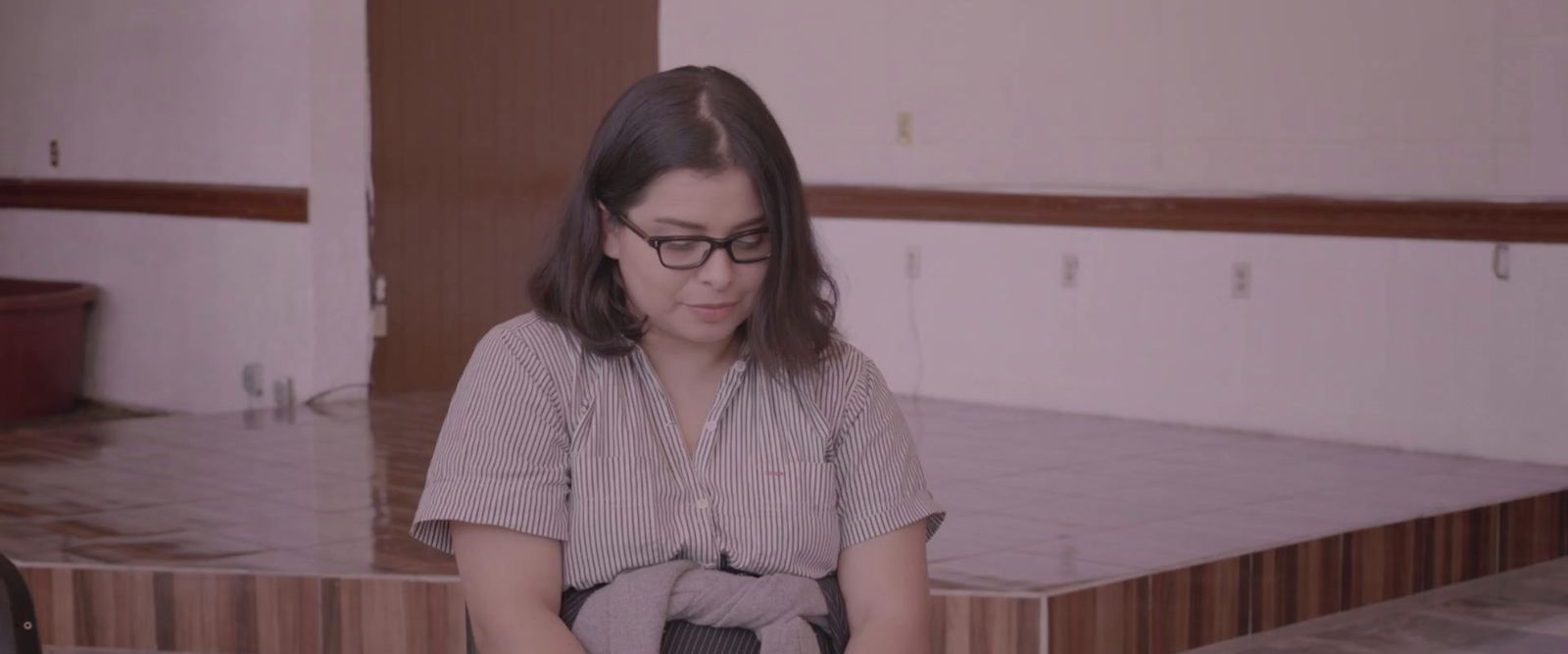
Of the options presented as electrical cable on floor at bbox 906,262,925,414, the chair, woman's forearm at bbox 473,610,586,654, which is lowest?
electrical cable on floor at bbox 906,262,925,414

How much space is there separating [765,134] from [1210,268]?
4162mm

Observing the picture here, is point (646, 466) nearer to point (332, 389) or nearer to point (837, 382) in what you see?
point (837, 382)

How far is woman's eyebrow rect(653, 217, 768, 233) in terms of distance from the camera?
5.57ft

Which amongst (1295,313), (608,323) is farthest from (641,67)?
(608,323)

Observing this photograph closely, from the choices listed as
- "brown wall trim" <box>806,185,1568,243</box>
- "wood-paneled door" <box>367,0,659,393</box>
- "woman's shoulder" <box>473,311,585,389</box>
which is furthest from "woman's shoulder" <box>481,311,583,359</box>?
"wood-paneled door" <box>367,0,659,393</box>

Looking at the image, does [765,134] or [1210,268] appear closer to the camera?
[765,134]

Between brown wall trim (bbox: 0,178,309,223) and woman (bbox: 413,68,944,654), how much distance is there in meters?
4.44

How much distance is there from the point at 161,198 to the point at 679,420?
5.05 meters

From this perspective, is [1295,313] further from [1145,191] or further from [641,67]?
[641,67]

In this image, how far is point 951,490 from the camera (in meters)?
4.50

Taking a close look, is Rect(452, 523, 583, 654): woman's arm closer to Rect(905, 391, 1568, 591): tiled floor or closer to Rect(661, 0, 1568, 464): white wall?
Rect(905, 391, 1568, 591): tiled floor

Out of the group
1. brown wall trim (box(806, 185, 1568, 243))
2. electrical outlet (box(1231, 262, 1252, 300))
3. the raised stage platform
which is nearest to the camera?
the raised stage platform

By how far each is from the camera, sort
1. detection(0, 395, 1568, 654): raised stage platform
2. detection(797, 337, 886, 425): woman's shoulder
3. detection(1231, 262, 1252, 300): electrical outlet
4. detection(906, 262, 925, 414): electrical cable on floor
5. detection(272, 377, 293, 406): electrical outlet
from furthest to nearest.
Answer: detection(906, 262, 925, 414): electrical cable on floor < detection(272, 377, 293, 406): electrical outlet < detection(1231, 262, 1252, 300): electrical outlet < detection(0, 395, 1568, 654): raised stage platform < detection(797, 337, 886, 425): woman's shoulder

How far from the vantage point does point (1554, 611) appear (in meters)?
3.98
